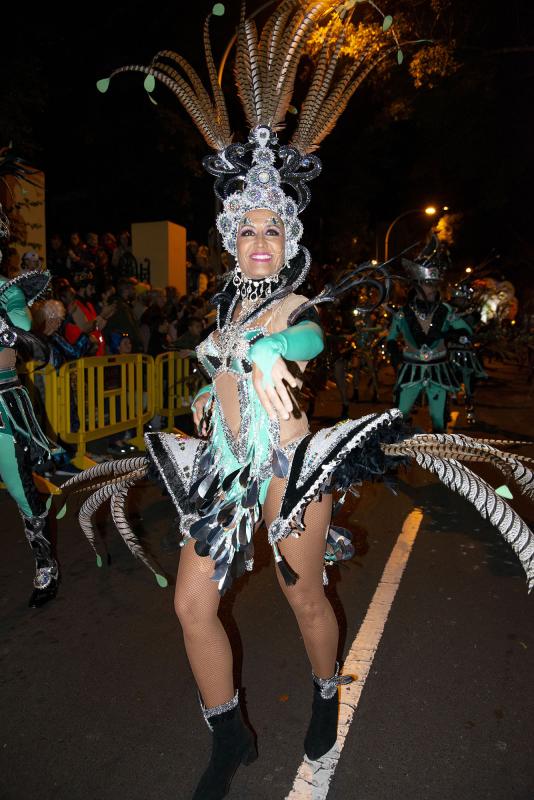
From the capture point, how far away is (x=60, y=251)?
40.9 ft

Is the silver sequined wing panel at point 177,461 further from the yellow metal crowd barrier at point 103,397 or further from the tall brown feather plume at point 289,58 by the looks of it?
the yellow metal crowd barrier at point 103,397

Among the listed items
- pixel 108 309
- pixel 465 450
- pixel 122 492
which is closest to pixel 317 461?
pixel 465 450

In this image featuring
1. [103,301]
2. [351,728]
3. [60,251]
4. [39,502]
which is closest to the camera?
[351,728]

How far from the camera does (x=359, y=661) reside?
326 cm

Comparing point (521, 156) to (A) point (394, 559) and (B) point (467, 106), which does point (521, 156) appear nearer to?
(B) point (467, 106)

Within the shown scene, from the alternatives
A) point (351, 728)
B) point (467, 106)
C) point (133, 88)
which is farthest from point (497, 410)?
point (133, 88)

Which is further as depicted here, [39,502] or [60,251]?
[60,251]

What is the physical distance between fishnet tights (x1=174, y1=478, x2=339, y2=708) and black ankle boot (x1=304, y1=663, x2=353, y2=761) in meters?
0.05

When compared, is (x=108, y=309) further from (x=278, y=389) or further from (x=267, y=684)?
(x=278, y=389)

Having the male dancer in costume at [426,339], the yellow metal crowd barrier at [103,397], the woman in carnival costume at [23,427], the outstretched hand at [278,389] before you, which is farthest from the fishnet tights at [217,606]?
the yellow metal crowd barrier at [103,397]

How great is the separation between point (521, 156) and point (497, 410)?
988 cm

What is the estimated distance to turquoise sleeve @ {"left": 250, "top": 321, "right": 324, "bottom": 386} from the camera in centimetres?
197

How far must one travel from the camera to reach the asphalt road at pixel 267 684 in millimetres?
2441

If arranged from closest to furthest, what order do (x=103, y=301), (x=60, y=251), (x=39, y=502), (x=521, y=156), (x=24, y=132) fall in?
1. (x=39, y=502)
2. (x=103, y=301)
3. (x=24, y=132)
4. (x=60, y=251)
5. (x=521, y=156)
